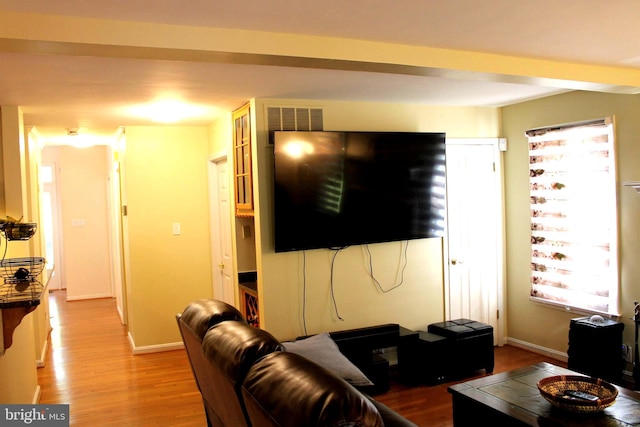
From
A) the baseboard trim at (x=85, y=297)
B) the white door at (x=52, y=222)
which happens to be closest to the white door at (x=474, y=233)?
the baseboard trim at (x=85, y=297)

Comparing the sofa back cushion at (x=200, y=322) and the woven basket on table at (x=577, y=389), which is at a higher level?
the sofa back cushion at (x=200, y=322)

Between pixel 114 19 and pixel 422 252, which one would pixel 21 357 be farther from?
pixel 422 252

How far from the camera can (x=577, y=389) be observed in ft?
9.94

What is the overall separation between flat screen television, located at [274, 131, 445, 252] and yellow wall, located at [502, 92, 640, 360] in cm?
88

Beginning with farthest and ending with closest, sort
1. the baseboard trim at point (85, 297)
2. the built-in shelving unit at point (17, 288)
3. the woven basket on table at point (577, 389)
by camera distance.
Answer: the baseboard trim at point (85, 297)
the woven basket on table at point (577, 389)
the built-in shelving unit at point (17, 288)

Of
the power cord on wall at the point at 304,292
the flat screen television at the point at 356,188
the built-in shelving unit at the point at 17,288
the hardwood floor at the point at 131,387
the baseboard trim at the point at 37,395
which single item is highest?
the flat screen television at the point at 356,188

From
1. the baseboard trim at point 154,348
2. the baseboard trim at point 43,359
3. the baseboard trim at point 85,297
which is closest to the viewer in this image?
the baseboard trim at point 43,359

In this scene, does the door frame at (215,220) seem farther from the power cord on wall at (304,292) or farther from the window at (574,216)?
the window at (574,216)

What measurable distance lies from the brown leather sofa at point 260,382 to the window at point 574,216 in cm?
320

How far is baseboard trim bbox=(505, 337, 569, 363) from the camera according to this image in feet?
16.7

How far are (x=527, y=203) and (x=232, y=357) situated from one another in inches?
163

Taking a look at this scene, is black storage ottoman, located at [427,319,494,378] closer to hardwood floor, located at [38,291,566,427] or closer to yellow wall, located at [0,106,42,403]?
hardwood floor, located at [38,291,566,427]

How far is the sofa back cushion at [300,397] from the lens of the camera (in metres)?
1.40

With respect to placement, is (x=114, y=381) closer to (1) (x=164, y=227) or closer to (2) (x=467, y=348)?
(1) (x=164, y=227)
